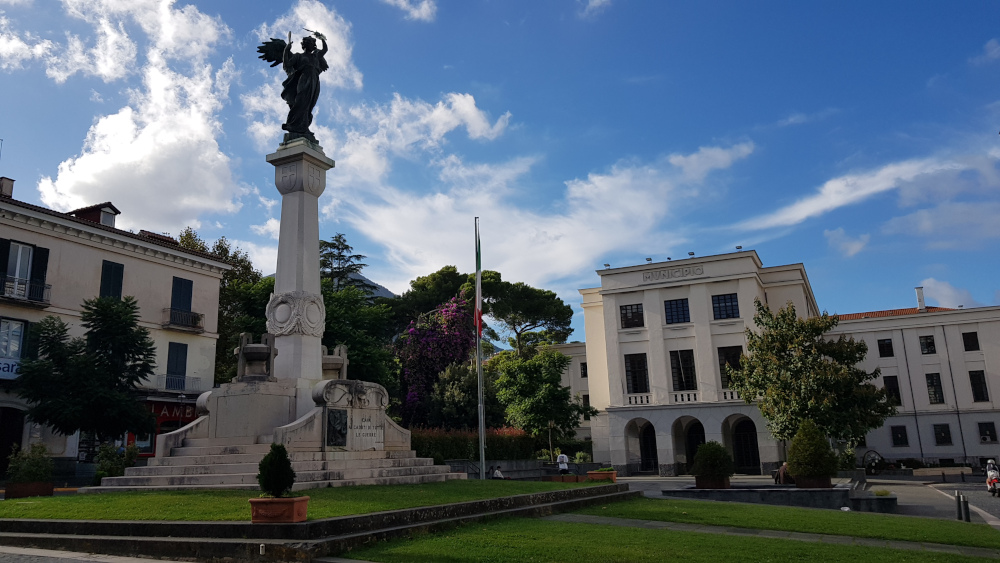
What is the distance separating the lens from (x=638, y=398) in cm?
4022

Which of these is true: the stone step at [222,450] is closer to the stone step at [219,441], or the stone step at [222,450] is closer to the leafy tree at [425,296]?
the stone step at [219,441]

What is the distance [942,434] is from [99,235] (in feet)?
167

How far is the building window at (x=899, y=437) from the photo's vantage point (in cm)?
4788

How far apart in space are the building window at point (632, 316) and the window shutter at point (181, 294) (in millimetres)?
23909

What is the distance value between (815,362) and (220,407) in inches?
1015

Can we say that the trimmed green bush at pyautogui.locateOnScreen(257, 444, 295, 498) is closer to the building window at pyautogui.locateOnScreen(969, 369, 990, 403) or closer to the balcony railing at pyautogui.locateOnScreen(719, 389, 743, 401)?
the balcony railing at pyautogui.locateOnScreen(719, 389, 743, 401)

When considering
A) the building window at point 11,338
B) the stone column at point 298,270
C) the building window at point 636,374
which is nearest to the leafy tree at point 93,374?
the building window at point 11,338

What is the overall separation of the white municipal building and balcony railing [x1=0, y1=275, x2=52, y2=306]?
2814 cm

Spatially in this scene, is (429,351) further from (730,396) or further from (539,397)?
(730,396)

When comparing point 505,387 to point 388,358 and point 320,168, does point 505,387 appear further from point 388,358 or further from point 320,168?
point 320,168

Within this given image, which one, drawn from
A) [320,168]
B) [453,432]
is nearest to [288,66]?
[320,168]

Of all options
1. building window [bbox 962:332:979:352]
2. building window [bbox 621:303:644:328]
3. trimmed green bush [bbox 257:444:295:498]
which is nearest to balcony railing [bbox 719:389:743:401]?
building window [bbox 621:303:644:328]

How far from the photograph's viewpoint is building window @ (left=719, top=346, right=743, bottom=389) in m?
39.1

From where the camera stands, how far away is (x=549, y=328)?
6294 centimetres
